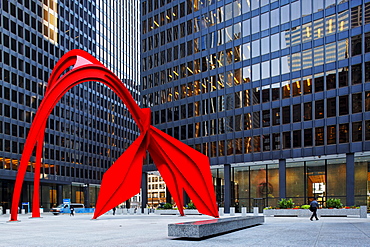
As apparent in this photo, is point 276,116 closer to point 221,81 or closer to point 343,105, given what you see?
point 343,105

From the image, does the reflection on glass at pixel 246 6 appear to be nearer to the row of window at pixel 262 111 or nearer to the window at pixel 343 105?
the row of window at pixel 262 111

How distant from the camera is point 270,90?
45469 millimetres

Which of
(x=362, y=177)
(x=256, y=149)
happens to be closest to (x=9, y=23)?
(x=256, y=149)

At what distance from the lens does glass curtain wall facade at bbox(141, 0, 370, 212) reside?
40031 mm

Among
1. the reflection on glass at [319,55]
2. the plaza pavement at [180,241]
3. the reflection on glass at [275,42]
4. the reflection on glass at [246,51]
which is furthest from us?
the reflection on glass at [246,51]

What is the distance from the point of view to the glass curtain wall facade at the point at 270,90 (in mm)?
40031

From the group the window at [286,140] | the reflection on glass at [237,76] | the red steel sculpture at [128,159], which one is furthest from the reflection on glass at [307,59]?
the red steel sculpture at [128,159]

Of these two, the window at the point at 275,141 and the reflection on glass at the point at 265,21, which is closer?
the window at the point at 275,141

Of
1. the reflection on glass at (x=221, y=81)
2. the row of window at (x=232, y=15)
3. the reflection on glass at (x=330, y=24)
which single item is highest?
the row of window at (x=232, y=15)

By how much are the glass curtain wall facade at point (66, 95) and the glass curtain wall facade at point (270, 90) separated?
21923 mm

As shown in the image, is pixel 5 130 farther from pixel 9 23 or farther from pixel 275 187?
pixel 275 187

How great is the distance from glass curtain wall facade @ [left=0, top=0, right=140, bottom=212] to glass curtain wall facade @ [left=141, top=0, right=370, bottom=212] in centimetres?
2192

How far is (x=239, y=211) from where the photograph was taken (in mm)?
51094

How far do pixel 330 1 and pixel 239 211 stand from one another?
26190 mm
